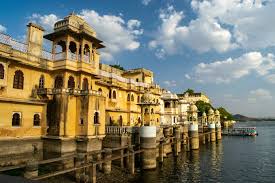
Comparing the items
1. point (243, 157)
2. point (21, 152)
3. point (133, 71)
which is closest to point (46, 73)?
point (21, 152)

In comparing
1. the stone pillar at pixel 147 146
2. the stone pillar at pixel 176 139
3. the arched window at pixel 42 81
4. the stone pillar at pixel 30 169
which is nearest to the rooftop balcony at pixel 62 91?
the arched window at pixel 42 81

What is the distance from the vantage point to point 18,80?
82.6ft

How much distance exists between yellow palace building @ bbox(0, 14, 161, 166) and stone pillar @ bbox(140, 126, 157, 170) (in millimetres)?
5240

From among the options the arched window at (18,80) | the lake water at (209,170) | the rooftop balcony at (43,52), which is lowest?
the lake water at (209,170)

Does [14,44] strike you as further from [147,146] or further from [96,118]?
[147,146]

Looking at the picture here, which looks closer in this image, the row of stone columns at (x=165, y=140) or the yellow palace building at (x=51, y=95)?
the yellow palace building at (x=51, y=95)

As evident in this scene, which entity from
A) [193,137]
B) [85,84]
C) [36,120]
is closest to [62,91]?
[36,120]

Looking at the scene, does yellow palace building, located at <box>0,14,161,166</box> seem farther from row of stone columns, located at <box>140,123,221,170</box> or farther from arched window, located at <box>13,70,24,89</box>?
row of stone columns, located at <box>140,123,221,170</box>

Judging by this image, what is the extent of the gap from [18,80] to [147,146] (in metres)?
15.8

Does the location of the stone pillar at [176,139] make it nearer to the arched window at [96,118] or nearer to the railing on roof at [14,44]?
the arched window at [96,118]

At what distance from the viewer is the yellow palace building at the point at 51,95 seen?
76.2ft

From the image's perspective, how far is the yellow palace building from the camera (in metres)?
23.2

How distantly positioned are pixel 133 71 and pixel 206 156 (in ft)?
77.2

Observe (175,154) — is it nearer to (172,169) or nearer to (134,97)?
(172,169)
